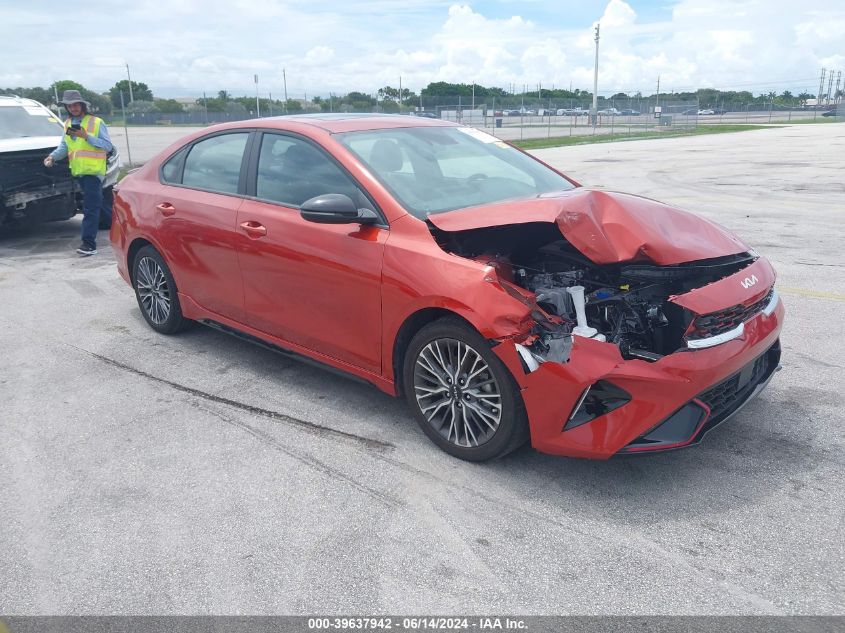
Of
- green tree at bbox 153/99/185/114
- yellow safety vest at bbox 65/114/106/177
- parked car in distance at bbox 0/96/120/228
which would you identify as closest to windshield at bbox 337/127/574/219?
yellow safety vest at bbox 65/114/106/177

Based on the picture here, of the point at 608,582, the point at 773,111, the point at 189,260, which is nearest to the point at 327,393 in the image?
the point at 189,260

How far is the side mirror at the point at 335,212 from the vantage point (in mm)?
3783

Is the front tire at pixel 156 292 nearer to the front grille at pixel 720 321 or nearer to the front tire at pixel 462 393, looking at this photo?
the front tire at pixel 462 393

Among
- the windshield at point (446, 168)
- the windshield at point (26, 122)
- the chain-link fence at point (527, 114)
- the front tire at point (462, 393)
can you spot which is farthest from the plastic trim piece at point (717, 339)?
the chain-link fence at point (527, 114)

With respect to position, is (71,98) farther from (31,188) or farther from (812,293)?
(812,293)

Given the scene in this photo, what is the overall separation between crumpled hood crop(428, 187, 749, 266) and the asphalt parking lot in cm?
104

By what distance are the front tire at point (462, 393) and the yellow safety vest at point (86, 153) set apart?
657cm

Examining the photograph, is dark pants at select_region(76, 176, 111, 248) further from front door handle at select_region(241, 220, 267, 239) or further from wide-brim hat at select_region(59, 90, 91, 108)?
front door handle at select_region(241, 220, 267, 239)

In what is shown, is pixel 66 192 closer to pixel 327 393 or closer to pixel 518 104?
pixel 327 393

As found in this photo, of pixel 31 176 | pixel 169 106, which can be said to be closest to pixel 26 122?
pixel 31 176

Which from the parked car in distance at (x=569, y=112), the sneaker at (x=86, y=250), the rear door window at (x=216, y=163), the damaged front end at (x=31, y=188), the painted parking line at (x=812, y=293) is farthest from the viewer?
the parked car in distance at (x=569, y=112)

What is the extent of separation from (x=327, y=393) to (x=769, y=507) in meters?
2.59

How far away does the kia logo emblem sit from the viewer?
11.6 ft

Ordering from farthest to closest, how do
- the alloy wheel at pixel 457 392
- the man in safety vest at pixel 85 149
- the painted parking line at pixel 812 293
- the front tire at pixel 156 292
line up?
the man in safety vest at pixel 85 149 < the painted parking line at pixel 812 293 < the front tire at pixel 156 292 < the alloy wheel at pixel 457 392
